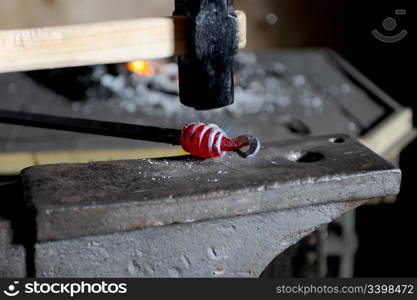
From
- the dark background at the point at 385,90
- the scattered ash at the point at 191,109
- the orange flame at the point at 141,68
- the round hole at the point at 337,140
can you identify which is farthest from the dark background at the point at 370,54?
the round hole at the point at 337,140

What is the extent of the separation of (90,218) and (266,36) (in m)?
2.14

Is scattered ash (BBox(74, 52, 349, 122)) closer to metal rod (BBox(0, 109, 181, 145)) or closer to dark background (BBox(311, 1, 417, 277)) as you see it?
dark background (BBox(311, 1, 417, 277))

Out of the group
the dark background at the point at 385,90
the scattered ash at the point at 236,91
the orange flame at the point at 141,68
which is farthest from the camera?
the dark background at the point at 385,90

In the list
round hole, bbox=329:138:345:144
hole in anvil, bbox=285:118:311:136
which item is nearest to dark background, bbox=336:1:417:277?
hole in anvil, bbox=285:118:311:136

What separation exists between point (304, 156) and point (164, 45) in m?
0.30

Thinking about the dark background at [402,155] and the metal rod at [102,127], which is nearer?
the metal rod at [102,127]

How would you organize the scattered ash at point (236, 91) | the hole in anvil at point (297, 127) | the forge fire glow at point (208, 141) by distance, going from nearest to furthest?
the forge fire glow at point (208, 141) → the hole in anvil at point (297, 127) → the scattered ash at point (236, 91)

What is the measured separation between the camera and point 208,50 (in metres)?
1.13

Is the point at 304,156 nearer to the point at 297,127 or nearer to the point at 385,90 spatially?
the point at 297,127

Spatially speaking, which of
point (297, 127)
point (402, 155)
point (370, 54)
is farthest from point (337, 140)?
point (370, 54)

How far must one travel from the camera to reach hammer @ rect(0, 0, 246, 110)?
1.07m

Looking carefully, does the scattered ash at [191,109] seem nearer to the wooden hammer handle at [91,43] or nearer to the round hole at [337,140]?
the round hole at [337,140]

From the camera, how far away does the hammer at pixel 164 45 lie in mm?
1065

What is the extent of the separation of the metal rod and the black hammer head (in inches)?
3.9
